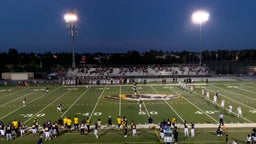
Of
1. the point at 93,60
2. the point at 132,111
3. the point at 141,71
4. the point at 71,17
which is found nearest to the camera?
the point at 132,111

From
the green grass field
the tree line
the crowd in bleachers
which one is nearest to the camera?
the green grass field

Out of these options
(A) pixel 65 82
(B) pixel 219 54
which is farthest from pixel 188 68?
(B) pixel 219 54

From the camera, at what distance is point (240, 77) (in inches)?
2539

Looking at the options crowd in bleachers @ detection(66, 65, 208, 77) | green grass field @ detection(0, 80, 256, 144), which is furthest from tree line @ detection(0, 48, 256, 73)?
green grass field @ detection(0, 80, 256, 144)

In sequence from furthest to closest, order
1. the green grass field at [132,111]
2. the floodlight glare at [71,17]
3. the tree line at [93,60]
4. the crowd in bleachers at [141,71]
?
1. the tree line at [93,60]
2. the crowd in bleachers at [141,71]
3. the floodlight glare at [71,17]
4. the green grass field at [132,111]

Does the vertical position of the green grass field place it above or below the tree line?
below

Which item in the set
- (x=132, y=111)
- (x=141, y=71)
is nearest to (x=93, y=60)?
(x=141, y=71)

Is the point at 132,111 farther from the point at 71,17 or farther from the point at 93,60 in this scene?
the point at 93,60

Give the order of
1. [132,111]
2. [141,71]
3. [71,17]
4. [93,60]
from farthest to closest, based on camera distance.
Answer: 1. [93,60]
2. [141,71]
3. [71,17]
4. [132,111]

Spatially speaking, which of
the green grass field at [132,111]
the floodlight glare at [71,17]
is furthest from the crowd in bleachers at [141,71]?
the green grass field at [132,111]

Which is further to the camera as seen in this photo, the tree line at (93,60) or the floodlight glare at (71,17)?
the tree line at (93,60)

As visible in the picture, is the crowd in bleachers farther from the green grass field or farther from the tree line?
the green grass field

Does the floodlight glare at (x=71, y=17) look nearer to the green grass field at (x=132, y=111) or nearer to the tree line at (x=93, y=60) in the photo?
the green grass field at (x=132, y=111)

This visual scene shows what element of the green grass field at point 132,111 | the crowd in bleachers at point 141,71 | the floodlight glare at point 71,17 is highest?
the floodlight glare at point 71,17
